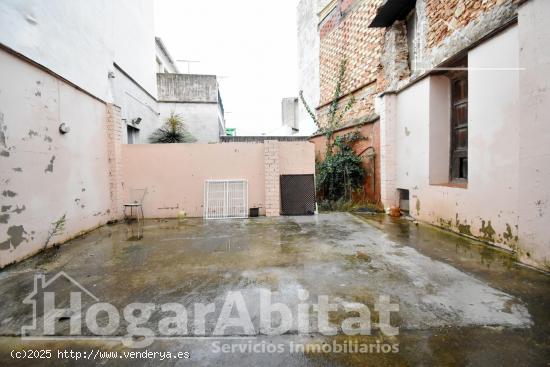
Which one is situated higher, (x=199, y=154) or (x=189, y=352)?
(x=199, y=154)

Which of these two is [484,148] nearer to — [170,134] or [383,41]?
[383,41]

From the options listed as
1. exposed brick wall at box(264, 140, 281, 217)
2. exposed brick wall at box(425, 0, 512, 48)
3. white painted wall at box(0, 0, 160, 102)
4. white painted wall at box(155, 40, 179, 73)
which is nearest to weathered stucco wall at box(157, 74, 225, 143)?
white painted wall at box(155, 40, 179, 73)

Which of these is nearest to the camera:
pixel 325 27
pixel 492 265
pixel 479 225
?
pixel 492 265

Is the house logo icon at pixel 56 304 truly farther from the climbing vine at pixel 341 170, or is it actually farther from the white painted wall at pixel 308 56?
the white painted wall at pixel 308 56

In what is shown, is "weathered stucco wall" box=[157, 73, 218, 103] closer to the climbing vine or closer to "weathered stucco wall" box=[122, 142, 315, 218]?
"weathered stucco wall" box=[122, 142, 315, 218]

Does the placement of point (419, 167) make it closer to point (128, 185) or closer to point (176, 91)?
point (128, 185)

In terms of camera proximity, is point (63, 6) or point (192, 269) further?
point (63, 6)

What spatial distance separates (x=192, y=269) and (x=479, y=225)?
3839 millimetres

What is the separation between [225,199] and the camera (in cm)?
596

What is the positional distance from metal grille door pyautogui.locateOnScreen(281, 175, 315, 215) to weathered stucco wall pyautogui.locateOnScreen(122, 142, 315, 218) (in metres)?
0.20

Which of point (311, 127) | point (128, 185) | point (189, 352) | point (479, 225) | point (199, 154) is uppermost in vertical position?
point (311, 127)

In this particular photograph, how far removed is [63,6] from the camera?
161 inches

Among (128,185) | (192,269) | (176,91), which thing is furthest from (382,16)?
(176,91)

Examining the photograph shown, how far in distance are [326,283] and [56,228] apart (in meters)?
4.04
